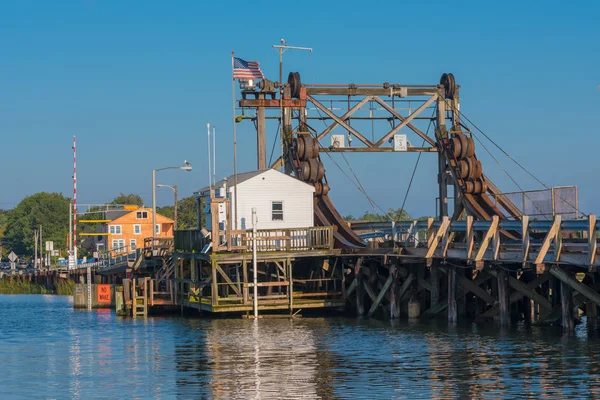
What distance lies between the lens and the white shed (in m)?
51.6

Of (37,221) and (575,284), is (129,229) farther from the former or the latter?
(575,284)

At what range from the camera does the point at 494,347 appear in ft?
115

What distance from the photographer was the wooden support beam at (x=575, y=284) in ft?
113

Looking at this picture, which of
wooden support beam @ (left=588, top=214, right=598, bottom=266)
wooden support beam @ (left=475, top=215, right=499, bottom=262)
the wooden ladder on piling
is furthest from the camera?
the wooden ladder on piling

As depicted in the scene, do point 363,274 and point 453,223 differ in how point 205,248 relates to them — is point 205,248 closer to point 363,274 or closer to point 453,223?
point 363,274

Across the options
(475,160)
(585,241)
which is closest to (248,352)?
(585,241)

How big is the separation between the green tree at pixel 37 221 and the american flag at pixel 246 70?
131 metres

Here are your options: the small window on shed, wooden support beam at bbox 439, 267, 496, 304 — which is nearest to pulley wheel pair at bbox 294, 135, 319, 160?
wooden support beam at bbox 439, 267, 496, 304

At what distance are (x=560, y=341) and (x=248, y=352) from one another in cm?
1056

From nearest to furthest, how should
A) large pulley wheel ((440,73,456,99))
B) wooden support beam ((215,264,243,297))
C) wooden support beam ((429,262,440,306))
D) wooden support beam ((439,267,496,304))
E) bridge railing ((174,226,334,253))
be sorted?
wooden support beam ((439,267,496,304))
wooden support beam ((429,262,440,306))
wooden support beam ((215,264,243,297))
bridge railing ((174,226,334,253))
large pulley wheel ((440,73,456,99))

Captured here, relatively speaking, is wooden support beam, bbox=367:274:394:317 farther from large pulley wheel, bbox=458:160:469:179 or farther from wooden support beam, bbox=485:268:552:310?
wooden support beam, bbox=485:268:552:310

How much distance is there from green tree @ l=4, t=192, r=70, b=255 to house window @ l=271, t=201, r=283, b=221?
131 m

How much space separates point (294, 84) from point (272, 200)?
6.94 m

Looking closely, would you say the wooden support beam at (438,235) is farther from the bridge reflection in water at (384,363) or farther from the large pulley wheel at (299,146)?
the large pulley wheel at (299,146)
